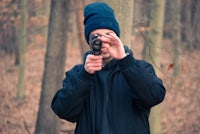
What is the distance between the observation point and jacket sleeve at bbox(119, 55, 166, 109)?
2889 millimetres

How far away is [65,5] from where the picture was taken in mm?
8812

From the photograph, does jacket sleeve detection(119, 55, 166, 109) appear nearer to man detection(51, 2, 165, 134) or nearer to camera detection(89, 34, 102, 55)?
man detection(51, 2, 165, 134)

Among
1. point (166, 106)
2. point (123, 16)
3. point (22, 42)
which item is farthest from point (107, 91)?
point (22, 42)

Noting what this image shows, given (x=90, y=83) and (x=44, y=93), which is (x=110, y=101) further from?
(x=44, y=93)

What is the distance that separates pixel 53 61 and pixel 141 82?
6030 mm

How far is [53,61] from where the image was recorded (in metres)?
8.81

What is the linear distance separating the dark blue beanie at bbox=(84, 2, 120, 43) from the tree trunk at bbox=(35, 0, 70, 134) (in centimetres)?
564

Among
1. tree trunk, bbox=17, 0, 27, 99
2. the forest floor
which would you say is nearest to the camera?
the forest floor

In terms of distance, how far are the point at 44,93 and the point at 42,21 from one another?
5120 mm

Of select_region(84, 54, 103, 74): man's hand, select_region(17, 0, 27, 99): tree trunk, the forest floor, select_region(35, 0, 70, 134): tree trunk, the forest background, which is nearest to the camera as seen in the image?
select_region(84, 54, 103, 74): man's hand

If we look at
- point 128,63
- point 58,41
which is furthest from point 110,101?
point 58,41

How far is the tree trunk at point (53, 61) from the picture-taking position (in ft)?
28.7

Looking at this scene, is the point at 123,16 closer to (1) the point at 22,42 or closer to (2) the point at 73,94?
(2) the point at 73,94

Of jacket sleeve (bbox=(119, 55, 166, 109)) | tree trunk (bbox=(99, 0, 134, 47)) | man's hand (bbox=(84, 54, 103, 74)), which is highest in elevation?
tree trunk (bbox=(99, 0, 134, 47))
